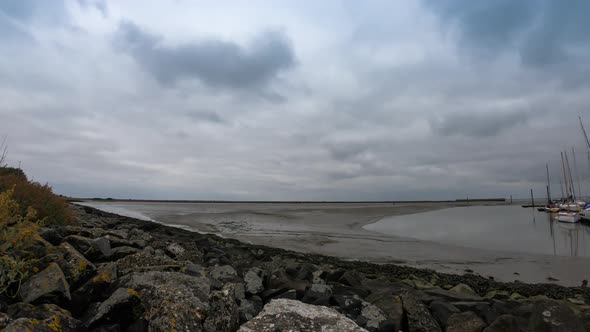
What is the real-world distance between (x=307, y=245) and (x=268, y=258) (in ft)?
23.4

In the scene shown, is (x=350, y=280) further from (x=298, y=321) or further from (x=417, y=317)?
(x=298, y=321)

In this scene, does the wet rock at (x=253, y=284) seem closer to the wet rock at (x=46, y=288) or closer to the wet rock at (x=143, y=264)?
the wet rock at (x=143, y=264)

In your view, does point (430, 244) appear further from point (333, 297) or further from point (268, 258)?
point (333, 297)

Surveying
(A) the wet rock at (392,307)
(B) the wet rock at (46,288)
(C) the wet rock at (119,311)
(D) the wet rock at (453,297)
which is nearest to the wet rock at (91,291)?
(B) the wet rock at (46,288)

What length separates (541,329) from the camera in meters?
5.21

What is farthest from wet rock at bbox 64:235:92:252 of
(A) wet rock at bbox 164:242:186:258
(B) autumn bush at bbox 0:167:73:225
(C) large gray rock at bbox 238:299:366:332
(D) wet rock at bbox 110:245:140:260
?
(B) autumn bush at bbox 0:167:73:225

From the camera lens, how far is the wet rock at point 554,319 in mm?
5102

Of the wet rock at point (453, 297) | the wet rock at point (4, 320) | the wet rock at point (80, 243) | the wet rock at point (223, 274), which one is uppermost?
the wet rock at point (80, 243)

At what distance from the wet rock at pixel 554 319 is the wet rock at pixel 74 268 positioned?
6.45 m

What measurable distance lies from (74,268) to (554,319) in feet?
22.7

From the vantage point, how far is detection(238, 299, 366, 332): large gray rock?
335cm

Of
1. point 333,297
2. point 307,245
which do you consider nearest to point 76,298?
point 333,297

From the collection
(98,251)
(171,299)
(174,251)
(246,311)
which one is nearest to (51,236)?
(98,251)

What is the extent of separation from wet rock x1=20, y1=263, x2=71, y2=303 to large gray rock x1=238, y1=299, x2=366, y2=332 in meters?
2.02
